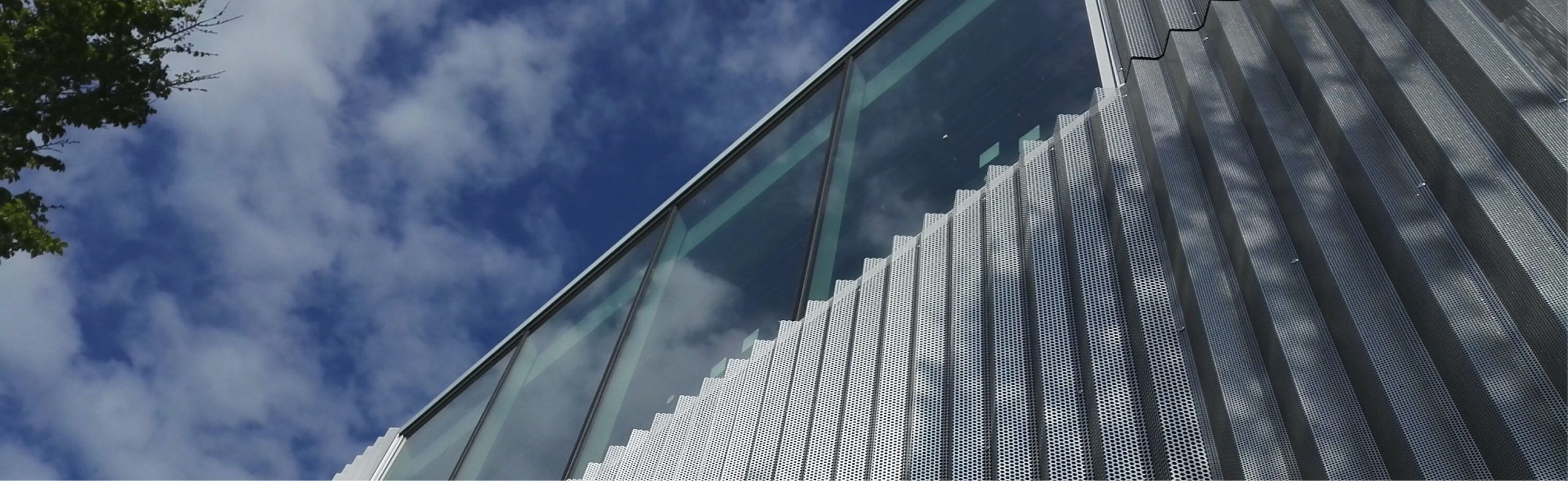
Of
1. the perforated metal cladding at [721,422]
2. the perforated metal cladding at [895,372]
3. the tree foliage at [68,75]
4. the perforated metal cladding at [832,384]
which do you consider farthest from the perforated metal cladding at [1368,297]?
the tree foliage at [68,75]

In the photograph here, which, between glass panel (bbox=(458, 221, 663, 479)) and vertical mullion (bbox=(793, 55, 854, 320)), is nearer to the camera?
vertical mullion (bbox=(793, 55, 854, 320))

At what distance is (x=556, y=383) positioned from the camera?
8.01 metres

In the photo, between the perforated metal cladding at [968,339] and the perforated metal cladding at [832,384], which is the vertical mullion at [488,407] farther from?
the perforated metal cladding at [968,339]

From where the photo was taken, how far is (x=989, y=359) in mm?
4344

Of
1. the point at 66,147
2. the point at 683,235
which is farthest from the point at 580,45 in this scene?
the point at 66,147

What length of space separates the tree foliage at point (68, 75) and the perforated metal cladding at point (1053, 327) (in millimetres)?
4130

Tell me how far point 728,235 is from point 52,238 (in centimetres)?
421

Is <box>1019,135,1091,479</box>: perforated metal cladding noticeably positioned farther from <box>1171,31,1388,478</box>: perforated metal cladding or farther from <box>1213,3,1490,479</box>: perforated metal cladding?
<box>1213,3,1490,479</box>: perforated metal cladding

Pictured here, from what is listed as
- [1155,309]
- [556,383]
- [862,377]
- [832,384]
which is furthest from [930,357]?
[556,383]

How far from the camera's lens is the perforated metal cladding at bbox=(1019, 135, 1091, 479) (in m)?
3.59

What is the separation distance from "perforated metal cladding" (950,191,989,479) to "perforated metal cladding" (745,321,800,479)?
0.87m

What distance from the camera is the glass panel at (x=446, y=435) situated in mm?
8547

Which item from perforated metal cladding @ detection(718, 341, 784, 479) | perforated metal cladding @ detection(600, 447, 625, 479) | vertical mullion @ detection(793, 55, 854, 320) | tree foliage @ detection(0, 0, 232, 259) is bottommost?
perforated metal cladding @ detection(600, 447, 625, 479)

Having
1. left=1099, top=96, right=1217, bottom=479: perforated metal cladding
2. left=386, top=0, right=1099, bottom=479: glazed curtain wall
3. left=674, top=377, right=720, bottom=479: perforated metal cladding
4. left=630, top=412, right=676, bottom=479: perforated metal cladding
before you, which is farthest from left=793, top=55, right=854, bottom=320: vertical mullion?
left=1099, top=96, right=1217, bottom=479: perforated metal cladding
